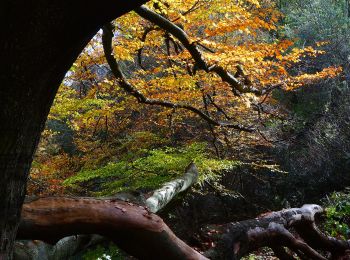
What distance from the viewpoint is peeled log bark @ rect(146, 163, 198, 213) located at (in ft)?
17.6

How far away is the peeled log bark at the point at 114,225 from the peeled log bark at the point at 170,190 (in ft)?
7.13

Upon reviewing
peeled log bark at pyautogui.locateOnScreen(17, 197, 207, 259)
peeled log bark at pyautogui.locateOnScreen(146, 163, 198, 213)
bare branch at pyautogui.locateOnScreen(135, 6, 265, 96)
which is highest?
bare branch at pyautogui.locateOnScreen(135, 6, 265, 96)

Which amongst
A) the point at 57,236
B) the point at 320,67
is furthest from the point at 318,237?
the point at 320,67

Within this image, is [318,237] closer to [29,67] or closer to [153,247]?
[153,247]

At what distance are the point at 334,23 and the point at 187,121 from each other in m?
8.77

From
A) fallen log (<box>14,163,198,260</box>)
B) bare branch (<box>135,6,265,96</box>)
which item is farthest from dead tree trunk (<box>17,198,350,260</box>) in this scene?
bare branch (<box>135,6,265,96</box>)

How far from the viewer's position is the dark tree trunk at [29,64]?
1.40 meters

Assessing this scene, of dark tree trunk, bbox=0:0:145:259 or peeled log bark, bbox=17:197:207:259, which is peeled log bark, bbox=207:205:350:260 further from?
dark tree trunk, bbox=0:0:145:259

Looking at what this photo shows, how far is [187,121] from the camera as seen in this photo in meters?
13.4

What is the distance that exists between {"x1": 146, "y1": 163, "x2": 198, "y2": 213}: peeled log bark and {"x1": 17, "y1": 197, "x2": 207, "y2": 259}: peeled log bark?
2174 millimetres

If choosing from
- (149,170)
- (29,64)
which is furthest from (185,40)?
(29,64)

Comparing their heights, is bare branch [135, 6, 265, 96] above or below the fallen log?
above

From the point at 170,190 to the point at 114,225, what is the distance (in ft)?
11.1

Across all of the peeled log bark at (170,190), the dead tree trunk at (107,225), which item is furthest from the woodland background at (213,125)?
the dead tree trunk at (107,225)
